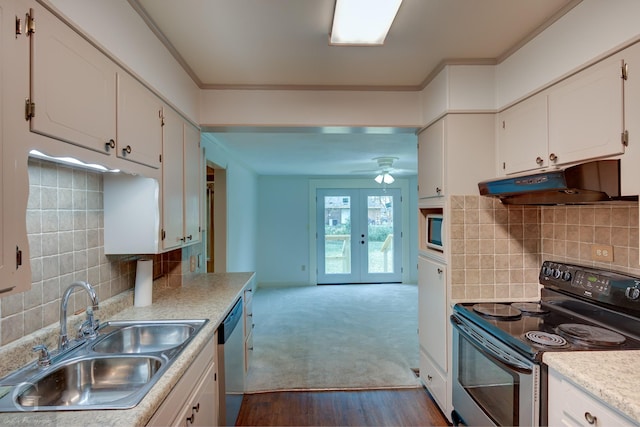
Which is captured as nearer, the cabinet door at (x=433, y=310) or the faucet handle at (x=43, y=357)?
the faucet handle at (x=43, y=357)

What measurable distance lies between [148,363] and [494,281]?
2009 mm

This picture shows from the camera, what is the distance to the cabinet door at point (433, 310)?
2.15m

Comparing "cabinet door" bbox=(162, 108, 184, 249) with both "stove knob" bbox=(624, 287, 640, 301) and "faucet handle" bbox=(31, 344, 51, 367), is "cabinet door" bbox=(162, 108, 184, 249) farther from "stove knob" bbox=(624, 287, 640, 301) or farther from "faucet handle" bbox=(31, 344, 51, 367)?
"stove knob" bbox=(624, 287, 640, 301)

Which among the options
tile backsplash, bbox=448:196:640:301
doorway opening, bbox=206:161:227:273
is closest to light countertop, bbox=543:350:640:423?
tile backsplash, bbox=448:196:640:301

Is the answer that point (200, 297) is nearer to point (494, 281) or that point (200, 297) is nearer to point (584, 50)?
point (494, 281)

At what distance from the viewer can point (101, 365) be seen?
4.26 ft

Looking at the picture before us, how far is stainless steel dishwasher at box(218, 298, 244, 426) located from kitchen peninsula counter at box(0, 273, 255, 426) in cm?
9

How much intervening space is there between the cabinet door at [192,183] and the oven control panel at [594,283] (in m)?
2.33

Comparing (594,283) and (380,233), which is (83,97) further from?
(380,233)

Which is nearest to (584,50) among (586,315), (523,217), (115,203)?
(523,217)

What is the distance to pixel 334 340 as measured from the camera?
3.60 m

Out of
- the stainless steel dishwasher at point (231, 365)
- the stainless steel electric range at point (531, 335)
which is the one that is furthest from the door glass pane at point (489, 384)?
the stainless steel dishwasher at point (231, 365)

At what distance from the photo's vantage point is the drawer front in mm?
2182

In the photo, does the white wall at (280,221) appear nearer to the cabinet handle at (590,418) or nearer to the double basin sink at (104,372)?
the double basin sink at (104,372)
